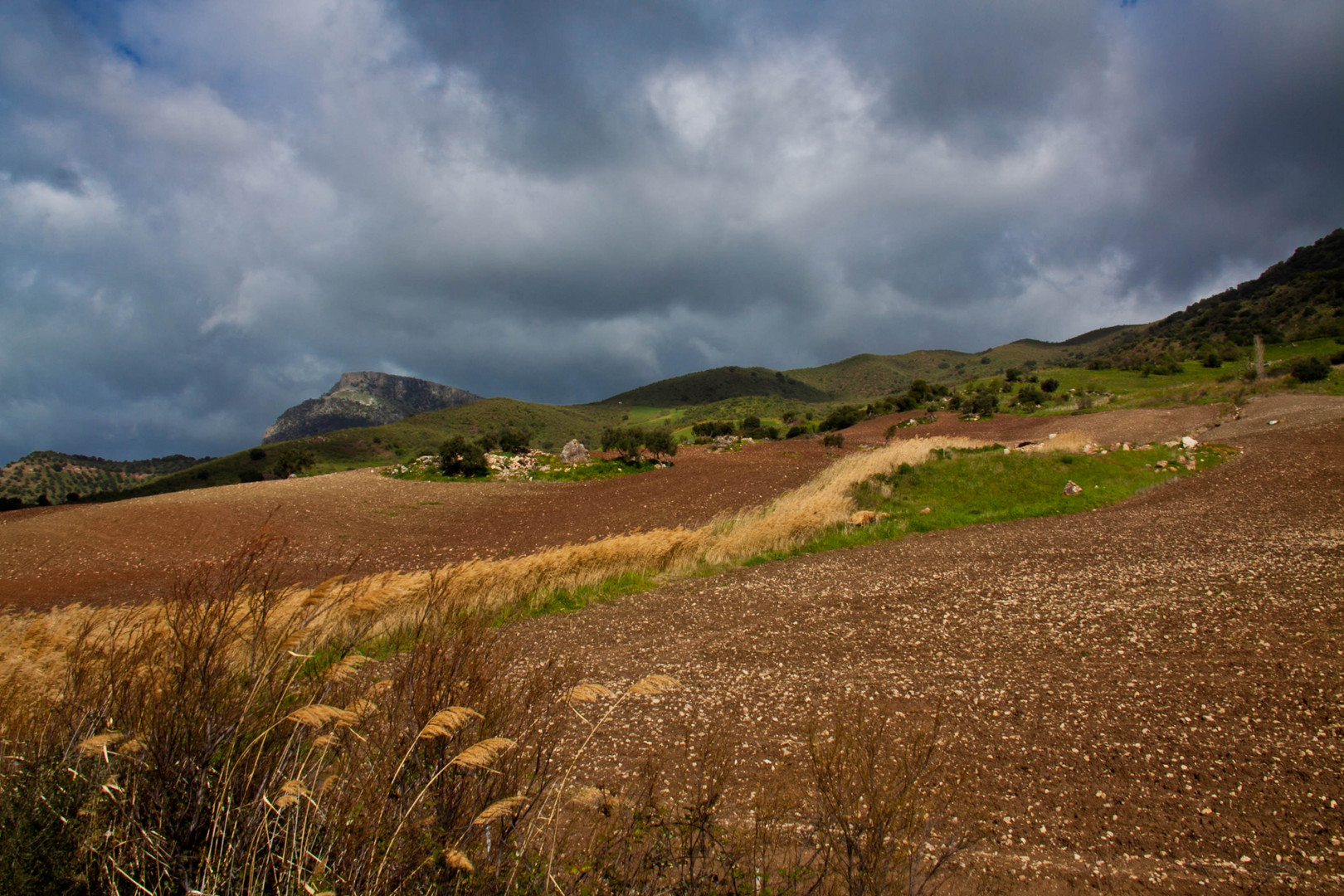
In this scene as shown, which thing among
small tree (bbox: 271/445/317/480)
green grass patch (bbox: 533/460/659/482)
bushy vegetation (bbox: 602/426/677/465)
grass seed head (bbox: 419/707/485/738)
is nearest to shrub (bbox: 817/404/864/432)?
bushy vegetation (bbox: 602/426/677/465)

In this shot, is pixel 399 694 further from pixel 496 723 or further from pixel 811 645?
pixel 811 645

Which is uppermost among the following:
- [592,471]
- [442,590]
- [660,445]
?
[660,445]

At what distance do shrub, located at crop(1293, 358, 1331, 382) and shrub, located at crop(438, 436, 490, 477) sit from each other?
44.5 meters

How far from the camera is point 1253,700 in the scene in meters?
5.50

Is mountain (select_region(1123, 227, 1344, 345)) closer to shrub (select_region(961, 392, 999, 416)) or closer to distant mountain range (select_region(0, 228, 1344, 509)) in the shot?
distant mountain range (select_region(0, 228, 1344, 509))

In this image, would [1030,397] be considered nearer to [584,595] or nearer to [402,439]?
[584,595]

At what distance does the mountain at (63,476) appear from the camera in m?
78.6

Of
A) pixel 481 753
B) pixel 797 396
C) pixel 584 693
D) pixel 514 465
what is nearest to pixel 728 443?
pixel 514 465

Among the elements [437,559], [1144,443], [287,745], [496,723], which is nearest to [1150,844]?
[496,723]

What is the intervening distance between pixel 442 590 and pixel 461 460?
1191 inches

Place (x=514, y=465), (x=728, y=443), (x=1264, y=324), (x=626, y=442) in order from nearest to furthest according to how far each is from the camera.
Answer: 1. (x=514, y=465)
2. (x=626, y=442)
3. (x=728, y=443)
4. (x=1264, y=324)

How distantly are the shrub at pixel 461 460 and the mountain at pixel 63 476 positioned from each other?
2686 inches

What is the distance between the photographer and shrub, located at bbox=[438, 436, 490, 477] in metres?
34.5

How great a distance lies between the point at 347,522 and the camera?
22578 mm
